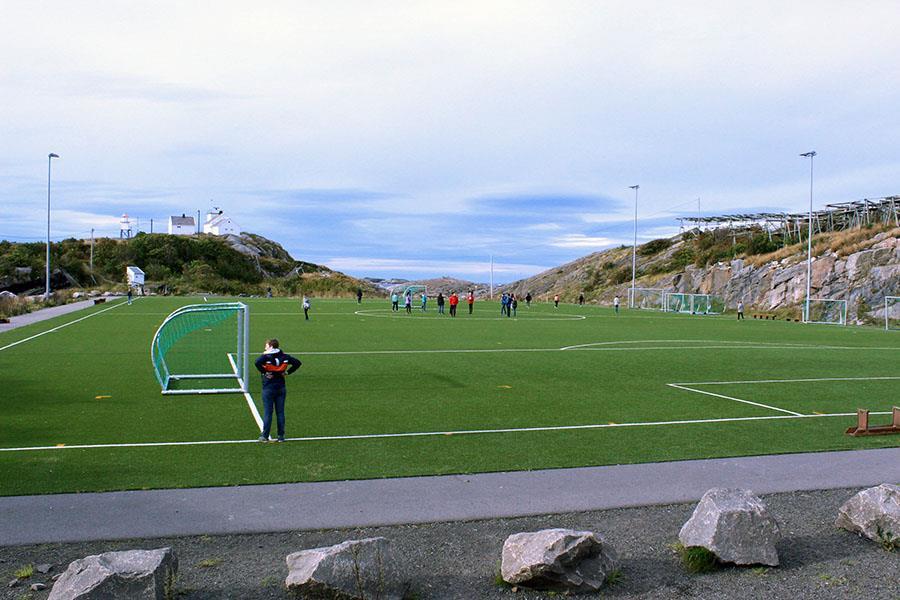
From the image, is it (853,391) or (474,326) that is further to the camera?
(474,326)

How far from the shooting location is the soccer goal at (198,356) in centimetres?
1562

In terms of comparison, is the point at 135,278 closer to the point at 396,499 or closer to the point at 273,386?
the point at 273,386

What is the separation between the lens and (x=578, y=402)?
1474 cm

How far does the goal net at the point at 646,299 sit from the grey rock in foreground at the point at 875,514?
66168 millimetres

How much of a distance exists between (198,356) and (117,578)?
18.3 metres

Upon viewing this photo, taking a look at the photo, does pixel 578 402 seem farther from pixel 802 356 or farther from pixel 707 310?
pixel 707 310

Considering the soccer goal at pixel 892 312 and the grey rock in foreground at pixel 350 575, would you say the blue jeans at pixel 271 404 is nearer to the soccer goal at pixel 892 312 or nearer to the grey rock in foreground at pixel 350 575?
the grey rock in foreground at pixel 350 575

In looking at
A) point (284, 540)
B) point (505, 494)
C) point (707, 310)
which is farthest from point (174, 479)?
point (707, 310)

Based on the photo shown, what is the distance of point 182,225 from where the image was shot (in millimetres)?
160125

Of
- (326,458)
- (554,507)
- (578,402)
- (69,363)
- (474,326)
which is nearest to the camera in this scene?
(554,507)

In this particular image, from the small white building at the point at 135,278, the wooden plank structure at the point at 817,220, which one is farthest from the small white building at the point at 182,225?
the wooden plank structure at the point at 817,220

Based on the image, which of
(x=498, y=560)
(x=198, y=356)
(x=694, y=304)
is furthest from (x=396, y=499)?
(x=694, y=304)

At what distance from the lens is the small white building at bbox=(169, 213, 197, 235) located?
159 meters

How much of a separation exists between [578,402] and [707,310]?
50.6 meters
